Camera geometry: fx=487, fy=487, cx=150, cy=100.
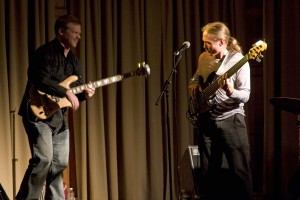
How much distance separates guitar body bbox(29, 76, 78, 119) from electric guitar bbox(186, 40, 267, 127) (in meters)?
1.00

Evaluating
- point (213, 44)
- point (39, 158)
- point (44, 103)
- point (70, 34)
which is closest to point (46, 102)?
point (44, 103)

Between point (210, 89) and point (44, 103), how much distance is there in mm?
1212

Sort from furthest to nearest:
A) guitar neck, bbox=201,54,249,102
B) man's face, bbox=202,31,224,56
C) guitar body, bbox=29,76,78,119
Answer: man's face, bbox=202,31,224,56, guitar body, bbox=29,76,78,119, guitar neck, bbox=201,54,249,102

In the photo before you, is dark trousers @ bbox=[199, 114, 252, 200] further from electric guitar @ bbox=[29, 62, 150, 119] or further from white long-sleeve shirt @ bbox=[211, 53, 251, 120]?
electric guitar @ bbox=[29, 62, 150, 119]

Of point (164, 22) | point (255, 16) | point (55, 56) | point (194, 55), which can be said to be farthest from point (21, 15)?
point (255, 16)

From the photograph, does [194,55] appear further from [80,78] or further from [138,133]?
[80,78]

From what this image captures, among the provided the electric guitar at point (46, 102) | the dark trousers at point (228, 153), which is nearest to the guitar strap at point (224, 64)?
the dark trousers at point (228, 153)

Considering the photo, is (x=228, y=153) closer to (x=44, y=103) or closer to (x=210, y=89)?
(x=210, y=89)

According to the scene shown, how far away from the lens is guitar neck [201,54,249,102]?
3382mm

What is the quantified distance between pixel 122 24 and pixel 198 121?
1358 mm

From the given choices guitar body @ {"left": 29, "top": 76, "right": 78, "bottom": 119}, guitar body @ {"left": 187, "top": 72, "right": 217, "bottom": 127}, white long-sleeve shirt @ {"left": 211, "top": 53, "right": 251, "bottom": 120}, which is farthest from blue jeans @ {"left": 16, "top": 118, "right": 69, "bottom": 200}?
white long-sleeve shirt @ {"left": 211, "top": 53, "right": 251, "bottom": 120}

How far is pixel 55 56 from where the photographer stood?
359 cm

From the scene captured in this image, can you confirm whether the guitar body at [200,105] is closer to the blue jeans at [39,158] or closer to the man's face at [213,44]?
the man's face at [213,44]

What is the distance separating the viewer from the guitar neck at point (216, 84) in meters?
3.38
